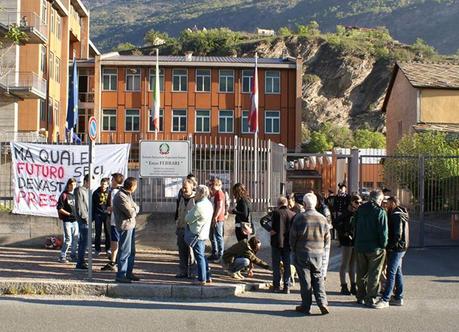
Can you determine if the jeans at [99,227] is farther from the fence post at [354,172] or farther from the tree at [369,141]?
the tree at [369,141]

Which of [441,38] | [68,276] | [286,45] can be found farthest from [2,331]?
[441,38]

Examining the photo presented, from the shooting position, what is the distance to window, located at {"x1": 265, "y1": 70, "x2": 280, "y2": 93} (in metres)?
57.4

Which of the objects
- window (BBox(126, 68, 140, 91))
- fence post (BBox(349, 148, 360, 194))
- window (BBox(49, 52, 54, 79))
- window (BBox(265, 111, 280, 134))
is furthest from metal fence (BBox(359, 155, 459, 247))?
window (BBox(126, 68, 140, 91))

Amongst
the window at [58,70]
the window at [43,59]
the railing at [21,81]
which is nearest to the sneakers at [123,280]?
the railing at [21,81]

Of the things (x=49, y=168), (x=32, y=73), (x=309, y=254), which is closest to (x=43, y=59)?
(x=32, y=73)

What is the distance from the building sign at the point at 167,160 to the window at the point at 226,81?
41.1 meters

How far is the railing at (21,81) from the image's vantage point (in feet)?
130

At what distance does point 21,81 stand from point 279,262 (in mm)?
32187

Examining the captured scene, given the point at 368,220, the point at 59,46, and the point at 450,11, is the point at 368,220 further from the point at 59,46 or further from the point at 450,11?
the point at 450,11

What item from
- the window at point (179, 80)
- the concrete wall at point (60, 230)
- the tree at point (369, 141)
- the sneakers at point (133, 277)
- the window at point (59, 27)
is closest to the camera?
the sneakers at point (133, 277)

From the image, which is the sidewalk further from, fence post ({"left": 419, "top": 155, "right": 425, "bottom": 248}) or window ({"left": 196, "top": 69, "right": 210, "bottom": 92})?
window ({"left": 196, "top": 69, "right": 210, "bottom": 92})

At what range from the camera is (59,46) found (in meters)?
49.5

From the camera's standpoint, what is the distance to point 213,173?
16.5 meters

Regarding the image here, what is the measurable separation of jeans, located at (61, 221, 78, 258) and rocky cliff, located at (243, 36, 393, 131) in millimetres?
89885
